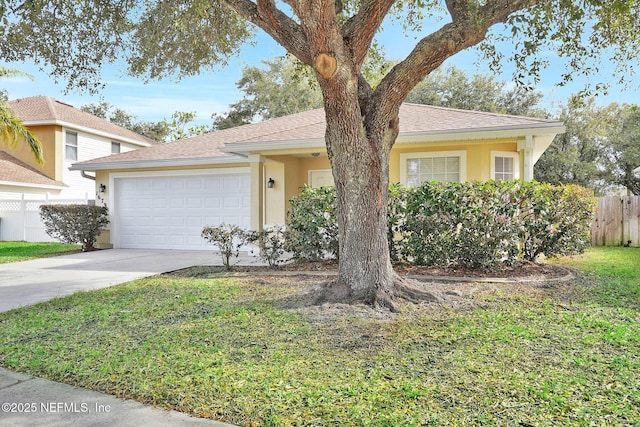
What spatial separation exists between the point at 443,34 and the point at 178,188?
9761 millimetres

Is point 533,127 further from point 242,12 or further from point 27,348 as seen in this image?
point 27,348

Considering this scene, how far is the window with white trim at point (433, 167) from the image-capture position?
1051 centimetres

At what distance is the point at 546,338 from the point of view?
4.26 meters

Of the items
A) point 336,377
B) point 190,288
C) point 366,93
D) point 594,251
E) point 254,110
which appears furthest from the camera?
point 254,110

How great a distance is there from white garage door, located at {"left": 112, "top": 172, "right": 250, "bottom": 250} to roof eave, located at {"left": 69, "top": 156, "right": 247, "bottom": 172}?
1.51ft

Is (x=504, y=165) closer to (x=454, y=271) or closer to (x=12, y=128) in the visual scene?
(x=454, y=271)

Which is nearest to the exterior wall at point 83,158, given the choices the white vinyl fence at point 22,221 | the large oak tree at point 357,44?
the white vinyl fence at point 22,221

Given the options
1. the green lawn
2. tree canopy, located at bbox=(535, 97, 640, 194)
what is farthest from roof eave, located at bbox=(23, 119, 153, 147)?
tree canopy, located at bbox=(535, 97, 640, 194)

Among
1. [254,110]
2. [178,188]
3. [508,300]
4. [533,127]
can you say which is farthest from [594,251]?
[254,110]

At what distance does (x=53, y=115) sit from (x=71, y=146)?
1.66 m

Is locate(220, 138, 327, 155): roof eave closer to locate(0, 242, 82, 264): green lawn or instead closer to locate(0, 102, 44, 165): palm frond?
locate(0, 242, 82, 264): green lawn

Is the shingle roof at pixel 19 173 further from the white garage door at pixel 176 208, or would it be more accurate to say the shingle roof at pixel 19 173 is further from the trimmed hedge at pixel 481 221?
the trimmed hedge at pixel 481 221

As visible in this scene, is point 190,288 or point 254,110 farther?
point 254,110

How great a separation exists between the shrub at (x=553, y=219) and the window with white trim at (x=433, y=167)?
253 centimetres
